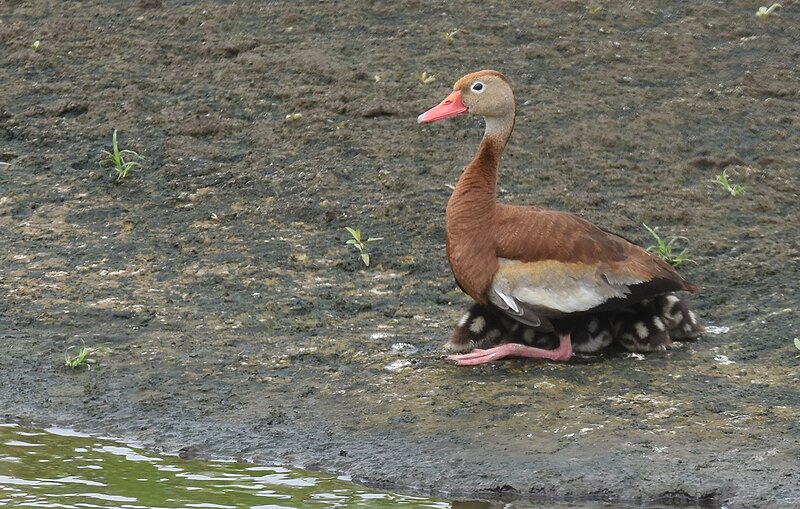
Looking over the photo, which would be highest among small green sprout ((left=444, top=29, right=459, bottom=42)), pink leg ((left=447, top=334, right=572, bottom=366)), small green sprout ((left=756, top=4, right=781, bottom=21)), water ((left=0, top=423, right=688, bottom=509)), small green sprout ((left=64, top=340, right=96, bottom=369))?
small green sprout ((left=756, top=4, right=781, bottom=21))

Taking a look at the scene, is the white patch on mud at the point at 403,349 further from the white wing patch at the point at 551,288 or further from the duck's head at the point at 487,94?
the duck's head at the point at 487,94

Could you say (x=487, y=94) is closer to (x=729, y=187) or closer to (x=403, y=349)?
(x=403, y=349)

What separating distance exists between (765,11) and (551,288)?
6.12 metres

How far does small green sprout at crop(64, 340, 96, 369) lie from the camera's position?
777 cm

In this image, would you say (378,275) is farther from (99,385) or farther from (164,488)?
(164,488)

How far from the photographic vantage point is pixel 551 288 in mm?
7641

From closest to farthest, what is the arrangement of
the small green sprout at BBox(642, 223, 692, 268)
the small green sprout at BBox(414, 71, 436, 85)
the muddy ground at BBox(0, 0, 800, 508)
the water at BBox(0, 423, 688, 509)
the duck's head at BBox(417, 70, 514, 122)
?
the water at BBox(0, 423, 688, 509) → the muddy ground at BBox(0, 0, 800, 508) → the duck's head at BBox(417, 70, 514, 122) → the small green sprout at BBox(642, 223, 692, 268) → the small green sprout at BBox(414, 71, 436, 85)

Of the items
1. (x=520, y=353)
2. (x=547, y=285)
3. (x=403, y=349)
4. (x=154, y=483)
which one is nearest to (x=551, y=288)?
(x=547, y=285)

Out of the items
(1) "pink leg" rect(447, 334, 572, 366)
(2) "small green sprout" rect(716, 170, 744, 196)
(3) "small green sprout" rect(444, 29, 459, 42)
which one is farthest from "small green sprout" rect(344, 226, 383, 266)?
(3) "small green sprout" rect(444, 29, 459, 42)

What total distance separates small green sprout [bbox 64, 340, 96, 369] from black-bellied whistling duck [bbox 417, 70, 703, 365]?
2.04 meters

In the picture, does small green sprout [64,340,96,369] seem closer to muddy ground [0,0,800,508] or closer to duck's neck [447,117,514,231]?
muddy ground [0,0,800,508]

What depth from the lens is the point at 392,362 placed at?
7.76 meters

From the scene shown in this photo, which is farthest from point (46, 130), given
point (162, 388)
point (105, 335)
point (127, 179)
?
point (162, 388)

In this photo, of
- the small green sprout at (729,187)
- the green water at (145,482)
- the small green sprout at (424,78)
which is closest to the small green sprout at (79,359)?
the green water at (145,482)
